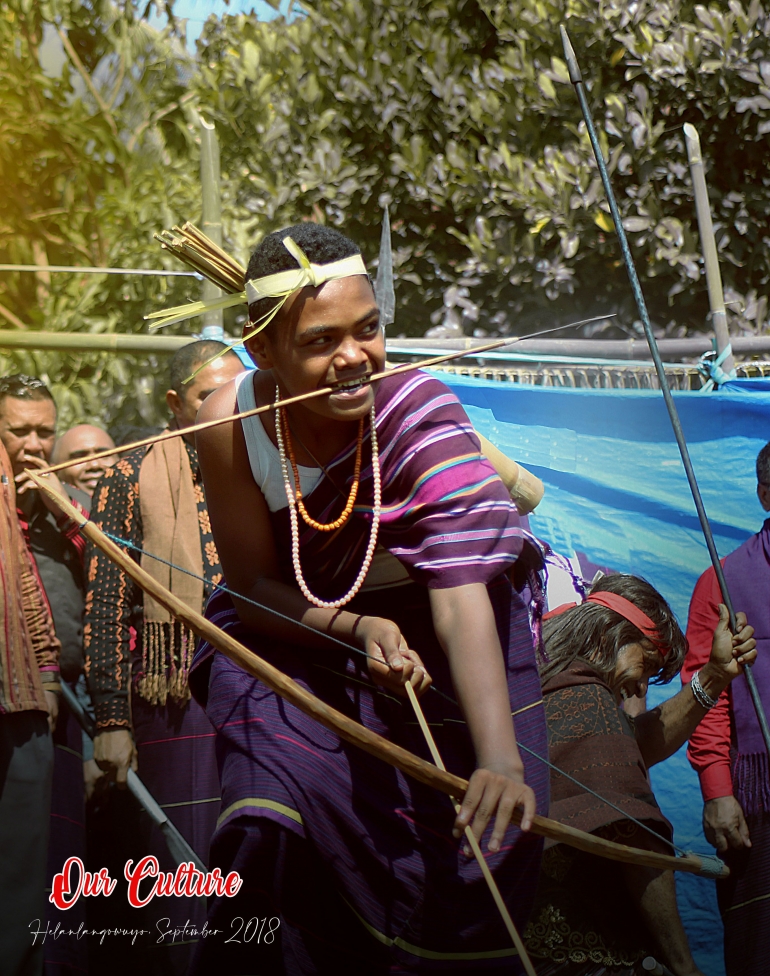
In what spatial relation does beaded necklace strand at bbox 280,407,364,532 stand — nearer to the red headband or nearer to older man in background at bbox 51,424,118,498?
the red headband

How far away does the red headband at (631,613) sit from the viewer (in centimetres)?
299

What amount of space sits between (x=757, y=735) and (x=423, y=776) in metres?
1.21

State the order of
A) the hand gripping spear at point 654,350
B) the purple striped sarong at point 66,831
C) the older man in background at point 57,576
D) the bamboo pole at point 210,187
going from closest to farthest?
the hand gripping spear at point 654,350, the purple striped sarong at point 66,831, the older man in background at point 57,576, the bamboo pole at point 210,187

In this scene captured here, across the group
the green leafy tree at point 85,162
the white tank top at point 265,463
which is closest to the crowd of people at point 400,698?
the white tank top at point 265,463

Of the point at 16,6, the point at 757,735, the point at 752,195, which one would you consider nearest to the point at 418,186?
the point at 752,195

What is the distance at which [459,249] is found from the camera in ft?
21.9

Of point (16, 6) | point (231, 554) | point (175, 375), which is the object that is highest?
point (16, 6)

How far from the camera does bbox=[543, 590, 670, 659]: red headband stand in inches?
118

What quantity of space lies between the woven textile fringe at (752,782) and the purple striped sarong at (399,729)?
73 centimetres

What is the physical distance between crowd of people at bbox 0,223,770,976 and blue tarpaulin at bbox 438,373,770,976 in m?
0.06

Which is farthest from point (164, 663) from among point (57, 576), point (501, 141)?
point (501, 141)

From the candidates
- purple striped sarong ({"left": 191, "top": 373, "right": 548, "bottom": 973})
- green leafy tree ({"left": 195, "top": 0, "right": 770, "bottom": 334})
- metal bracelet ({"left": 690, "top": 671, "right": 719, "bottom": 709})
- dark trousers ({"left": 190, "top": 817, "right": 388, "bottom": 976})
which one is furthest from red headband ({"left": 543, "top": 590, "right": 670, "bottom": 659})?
green leafy tree ({"left": 195, "top": 0, "right": 770, "bottom": 334})

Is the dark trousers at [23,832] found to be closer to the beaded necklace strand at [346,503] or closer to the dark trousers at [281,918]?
the dark trousers at [281,918]

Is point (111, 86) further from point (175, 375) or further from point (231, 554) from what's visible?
point (231, 554)
